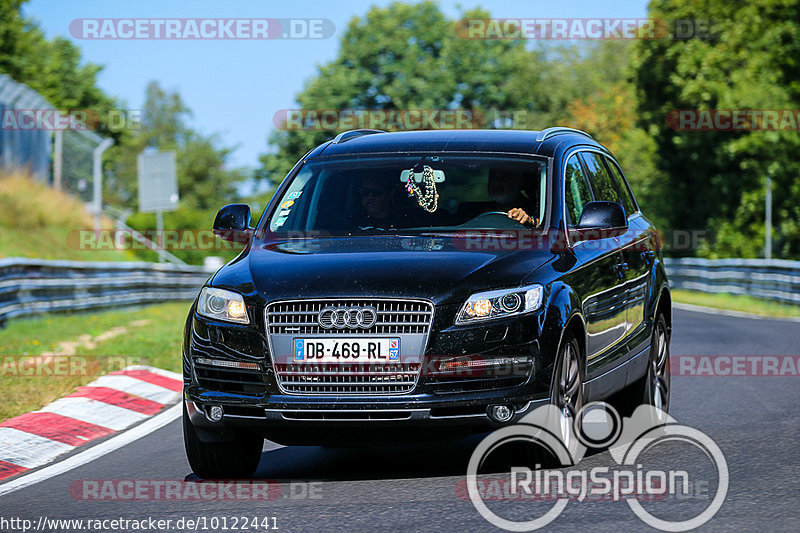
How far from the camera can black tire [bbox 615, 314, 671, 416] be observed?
→ 31.0 feet

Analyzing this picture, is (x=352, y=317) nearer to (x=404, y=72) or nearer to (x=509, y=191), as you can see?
(x=509, y=191)

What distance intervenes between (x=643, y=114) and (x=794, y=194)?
1151 centimetres

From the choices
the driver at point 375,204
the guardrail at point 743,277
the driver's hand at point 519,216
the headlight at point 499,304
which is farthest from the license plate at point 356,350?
the guardrail at point 743,277

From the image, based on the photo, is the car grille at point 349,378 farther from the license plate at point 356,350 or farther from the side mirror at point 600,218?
the side mirror at point 600,218

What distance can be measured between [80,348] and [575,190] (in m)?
9.36

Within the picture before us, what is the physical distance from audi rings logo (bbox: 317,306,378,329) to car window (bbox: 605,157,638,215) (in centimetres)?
362

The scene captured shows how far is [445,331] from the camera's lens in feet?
22.6

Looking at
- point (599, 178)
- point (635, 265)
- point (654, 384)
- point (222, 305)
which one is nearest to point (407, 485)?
point (222, 305)

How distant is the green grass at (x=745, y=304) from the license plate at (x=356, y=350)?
2001 cm

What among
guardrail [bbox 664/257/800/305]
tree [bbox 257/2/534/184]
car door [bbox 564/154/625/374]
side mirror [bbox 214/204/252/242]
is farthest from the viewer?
tree [bbox 257/2/534/184]

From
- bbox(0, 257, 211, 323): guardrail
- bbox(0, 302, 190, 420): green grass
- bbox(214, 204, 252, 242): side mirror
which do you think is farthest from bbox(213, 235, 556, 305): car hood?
bbox(0, 257, 211, 323): guardrail

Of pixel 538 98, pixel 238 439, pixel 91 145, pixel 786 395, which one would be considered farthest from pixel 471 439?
pixel 538 98

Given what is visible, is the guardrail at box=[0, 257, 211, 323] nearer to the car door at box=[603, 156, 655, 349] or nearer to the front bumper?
the car door at box=[603, 156, 655, 349]

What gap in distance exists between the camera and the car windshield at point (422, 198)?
321 inches
